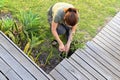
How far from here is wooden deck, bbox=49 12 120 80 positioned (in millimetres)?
4570

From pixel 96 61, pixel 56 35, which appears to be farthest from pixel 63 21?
pixel 96 61

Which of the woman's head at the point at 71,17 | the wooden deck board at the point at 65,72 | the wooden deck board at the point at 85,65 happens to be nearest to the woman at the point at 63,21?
the woman's head at the point at 71,17

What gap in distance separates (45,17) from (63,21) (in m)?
1.69

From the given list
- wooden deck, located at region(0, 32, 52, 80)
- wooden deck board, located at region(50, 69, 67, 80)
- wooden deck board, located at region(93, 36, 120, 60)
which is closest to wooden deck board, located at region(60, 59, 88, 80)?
wooden deck board, located at region(50, 69, 67, 80)

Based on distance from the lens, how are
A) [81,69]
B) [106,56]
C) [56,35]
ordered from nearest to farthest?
1. [81,69]
2. [56,35]
3. [106,56]

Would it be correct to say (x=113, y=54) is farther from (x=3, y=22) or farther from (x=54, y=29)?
(x=3, y=22)

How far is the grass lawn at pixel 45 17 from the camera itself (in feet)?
16.9

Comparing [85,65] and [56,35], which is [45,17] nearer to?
[56,35]

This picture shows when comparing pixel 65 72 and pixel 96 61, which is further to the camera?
pixel 96 61

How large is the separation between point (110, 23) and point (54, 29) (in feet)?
8.02

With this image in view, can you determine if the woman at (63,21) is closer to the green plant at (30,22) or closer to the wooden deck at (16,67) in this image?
the green plant at (30,22)

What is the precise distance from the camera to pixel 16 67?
371 centimetres

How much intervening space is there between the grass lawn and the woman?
30 cm

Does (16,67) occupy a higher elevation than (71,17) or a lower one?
higher
